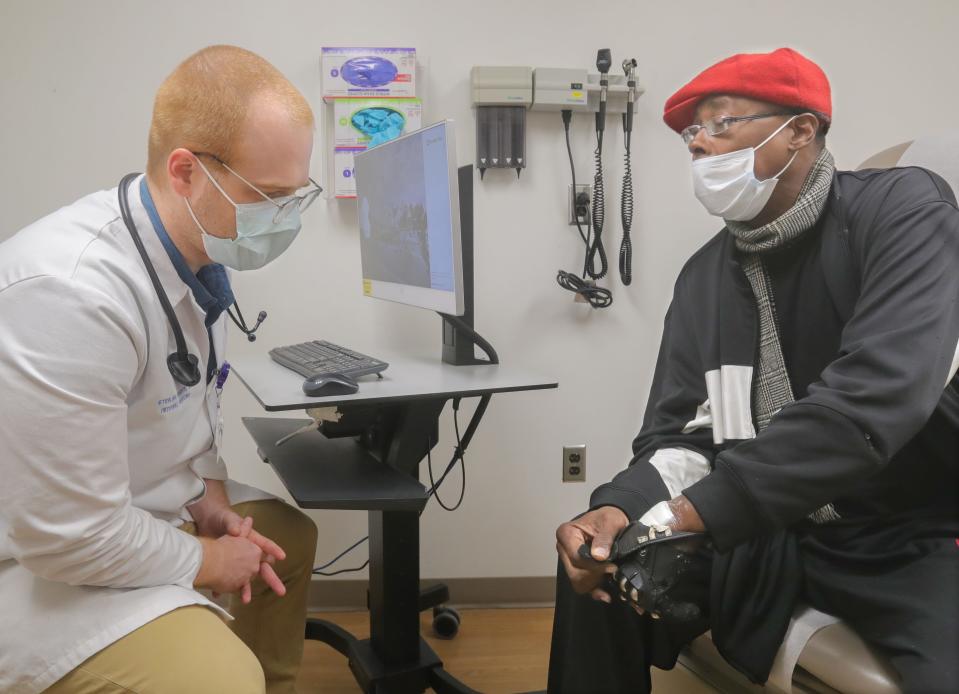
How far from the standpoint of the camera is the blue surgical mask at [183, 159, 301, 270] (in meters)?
1.11

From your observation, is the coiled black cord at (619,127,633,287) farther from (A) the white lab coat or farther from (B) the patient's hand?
(A) the white lab coat

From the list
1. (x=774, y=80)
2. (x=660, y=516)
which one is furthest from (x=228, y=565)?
(x=774, y=80)

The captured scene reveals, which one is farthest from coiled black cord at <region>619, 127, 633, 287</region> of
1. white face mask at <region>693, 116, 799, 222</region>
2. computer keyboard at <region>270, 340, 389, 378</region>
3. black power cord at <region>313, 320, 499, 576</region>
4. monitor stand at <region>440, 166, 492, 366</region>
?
computer keyboard at <region>270, 340, 389, 378</region>

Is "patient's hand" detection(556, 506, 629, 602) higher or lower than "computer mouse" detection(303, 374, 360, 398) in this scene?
lower

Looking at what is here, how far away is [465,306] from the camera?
5.24 feet

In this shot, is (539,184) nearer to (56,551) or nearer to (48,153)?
(48,153)

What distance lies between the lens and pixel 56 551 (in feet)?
2.91

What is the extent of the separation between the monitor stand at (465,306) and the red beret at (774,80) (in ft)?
1.72

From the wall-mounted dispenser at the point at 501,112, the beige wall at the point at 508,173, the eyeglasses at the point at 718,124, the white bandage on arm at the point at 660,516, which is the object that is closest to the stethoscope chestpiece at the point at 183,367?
the white bandage on arm at the point at 660,516

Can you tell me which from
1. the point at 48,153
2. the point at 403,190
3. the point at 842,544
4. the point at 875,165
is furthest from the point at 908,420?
the point at 48,153

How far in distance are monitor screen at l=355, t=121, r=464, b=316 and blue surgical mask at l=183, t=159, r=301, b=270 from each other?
0.31m

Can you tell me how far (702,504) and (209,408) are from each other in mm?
863

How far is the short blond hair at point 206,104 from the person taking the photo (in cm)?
105

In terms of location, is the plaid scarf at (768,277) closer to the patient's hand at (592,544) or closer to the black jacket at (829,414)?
the black jacket at (829,414)
